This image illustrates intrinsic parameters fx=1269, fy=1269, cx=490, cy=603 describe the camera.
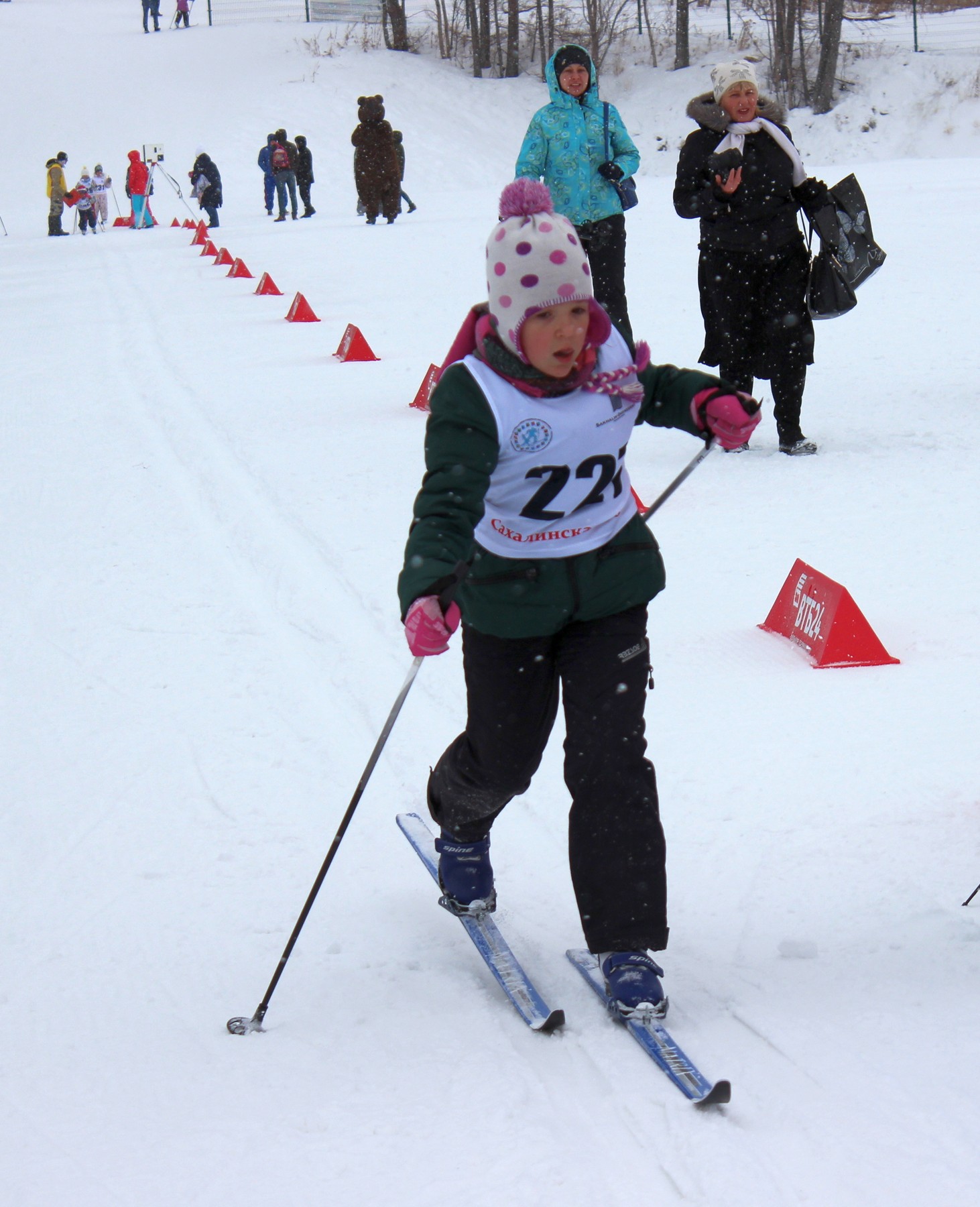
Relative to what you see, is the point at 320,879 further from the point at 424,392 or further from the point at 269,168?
the point at 269,168

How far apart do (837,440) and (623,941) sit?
4741mm

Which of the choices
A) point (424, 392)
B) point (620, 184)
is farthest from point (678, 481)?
point (424, 392)

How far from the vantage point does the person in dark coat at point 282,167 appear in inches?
886

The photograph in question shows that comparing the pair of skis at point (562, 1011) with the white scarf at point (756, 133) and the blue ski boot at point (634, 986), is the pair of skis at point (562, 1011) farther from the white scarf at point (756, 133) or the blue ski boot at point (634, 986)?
the white scarf at point (756, 133)

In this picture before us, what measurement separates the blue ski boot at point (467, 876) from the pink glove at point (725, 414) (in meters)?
1.00

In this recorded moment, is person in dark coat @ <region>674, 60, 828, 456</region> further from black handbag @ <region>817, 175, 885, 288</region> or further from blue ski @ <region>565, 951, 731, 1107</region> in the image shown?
blue ski @ <region>565, 951, 731, 1107</region>

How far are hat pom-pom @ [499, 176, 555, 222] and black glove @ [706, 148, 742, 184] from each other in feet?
11.8

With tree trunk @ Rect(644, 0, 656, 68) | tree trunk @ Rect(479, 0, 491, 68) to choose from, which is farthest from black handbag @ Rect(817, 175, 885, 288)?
tree trunk @ Rect(479, 0, 491, 68)

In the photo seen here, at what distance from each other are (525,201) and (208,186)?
23152mm

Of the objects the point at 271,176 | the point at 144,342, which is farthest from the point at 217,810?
the point at 271,176

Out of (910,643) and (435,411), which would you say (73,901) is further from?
(910,643)

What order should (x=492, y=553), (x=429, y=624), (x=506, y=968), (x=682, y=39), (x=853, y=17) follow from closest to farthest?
(x=429, y=624)
(x=492, y=553)
(x=506, y=968)
(x=682, y=39)
(x=853, y=17)

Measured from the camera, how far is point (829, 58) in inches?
1270

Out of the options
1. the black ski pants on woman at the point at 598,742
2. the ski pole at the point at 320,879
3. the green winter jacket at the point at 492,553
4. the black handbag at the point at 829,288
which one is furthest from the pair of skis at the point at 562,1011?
the black handbag at the point at 829,288
